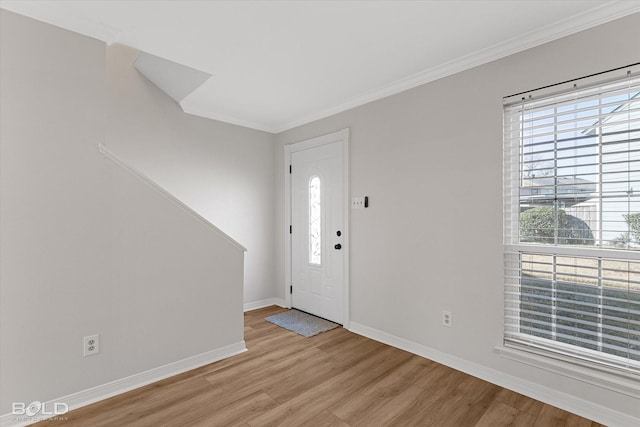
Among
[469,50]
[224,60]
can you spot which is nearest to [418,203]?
[469,50]

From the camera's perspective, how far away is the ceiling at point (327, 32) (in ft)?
6.21

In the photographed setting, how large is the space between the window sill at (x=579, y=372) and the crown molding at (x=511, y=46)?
7.17ft

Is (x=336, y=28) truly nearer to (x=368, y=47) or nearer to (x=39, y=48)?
(x=368, y=47)

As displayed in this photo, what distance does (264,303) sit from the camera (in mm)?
4340

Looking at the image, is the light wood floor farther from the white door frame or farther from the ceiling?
the ceiling

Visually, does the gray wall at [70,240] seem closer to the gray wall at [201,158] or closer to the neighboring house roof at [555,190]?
the gray wall at [201,158]

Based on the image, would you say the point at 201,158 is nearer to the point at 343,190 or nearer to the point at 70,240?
the point at 343,190

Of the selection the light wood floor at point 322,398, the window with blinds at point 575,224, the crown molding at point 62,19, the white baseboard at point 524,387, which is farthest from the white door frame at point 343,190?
the crown molding at point 62,19

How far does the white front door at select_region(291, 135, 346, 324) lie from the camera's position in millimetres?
3607

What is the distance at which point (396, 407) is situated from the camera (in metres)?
2.09

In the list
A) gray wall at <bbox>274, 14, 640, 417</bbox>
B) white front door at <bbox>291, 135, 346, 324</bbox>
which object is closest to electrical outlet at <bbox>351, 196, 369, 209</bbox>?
gray wall at <bbox>274, 14, 640, 417</bbox>

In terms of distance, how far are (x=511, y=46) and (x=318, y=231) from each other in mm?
2599

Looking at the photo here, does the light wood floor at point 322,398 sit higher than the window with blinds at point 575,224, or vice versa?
the window with blinds at point 575,224

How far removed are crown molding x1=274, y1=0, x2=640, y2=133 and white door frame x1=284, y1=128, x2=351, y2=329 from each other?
1.34ft
